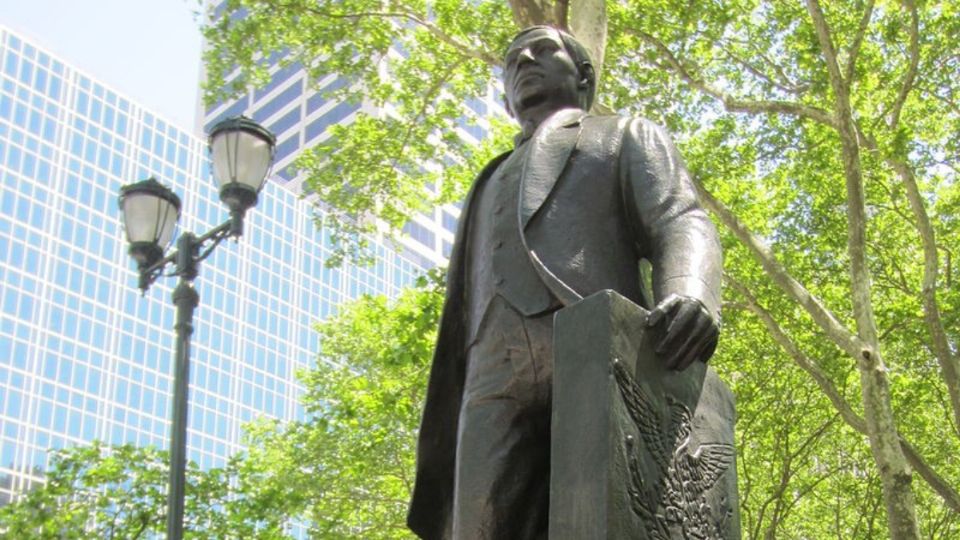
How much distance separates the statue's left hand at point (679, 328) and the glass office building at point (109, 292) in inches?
2249

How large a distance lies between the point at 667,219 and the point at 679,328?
55 cm

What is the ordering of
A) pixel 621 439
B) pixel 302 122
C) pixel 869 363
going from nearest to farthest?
pixel 621 439
pixel 869 363
pixel 302 122

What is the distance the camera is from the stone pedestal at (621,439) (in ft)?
10.0

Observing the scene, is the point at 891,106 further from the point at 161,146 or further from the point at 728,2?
the point at 161,146

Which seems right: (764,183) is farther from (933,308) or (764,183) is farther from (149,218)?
(149,218)

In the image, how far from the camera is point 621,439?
10.2ft

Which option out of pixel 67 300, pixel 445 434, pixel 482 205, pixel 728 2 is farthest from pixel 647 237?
pixel 67 300

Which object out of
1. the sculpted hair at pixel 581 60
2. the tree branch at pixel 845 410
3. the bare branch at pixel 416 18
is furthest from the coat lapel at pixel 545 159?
the bare branch at pixel 416 18

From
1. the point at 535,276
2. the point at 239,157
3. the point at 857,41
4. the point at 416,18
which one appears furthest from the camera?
the point at 416,18

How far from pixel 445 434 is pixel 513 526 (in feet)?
1.64

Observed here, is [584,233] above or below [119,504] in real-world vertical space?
below

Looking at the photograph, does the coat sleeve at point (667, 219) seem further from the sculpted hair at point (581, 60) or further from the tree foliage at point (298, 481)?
the tree foliage at point (298, 481)

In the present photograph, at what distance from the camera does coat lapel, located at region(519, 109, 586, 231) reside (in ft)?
12.8

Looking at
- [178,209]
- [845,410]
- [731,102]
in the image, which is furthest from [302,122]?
[178,209]
